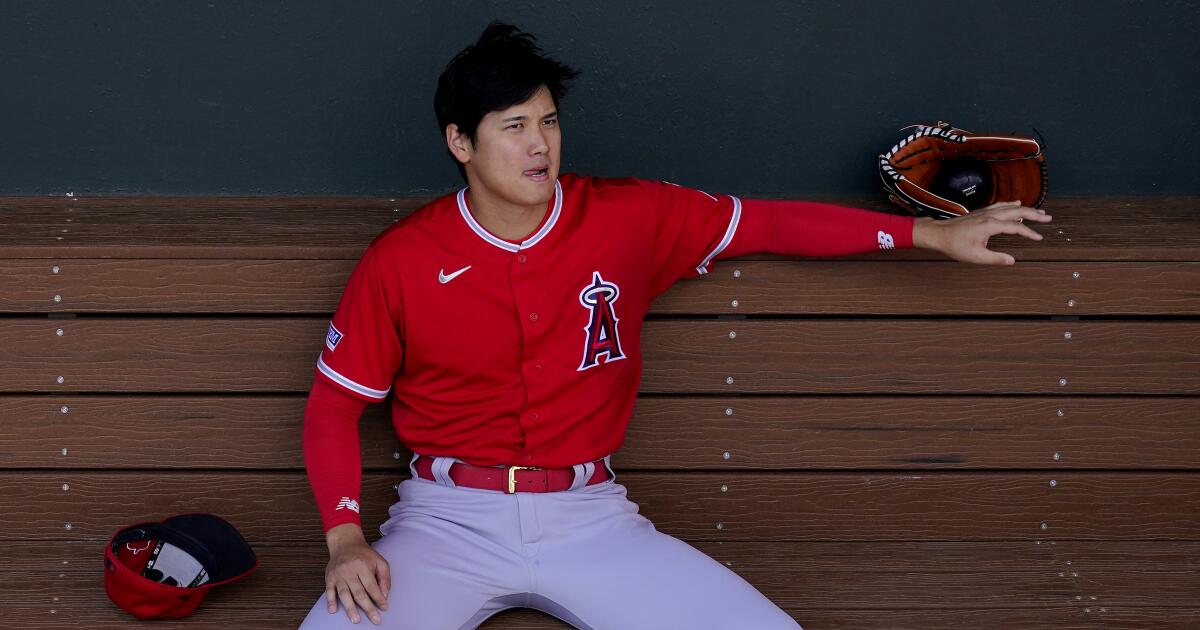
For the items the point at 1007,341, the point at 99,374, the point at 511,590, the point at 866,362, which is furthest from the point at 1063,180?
the point at 99,374

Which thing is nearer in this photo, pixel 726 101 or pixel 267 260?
pixel 267 260

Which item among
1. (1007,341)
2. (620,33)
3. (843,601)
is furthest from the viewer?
(620,33)

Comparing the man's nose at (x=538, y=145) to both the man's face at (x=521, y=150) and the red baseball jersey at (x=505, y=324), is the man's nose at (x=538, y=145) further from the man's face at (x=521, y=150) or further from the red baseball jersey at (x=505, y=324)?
the red baseball jersey at (x=505, y=324)

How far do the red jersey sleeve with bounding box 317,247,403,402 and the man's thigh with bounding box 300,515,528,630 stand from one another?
0.87 ft

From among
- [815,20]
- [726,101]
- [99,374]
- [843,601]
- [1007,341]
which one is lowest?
[843,601]

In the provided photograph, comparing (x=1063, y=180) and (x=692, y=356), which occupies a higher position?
(x=1063, y=180)

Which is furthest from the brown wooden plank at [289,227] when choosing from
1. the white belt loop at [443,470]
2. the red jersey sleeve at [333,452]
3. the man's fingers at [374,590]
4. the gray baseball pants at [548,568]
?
the man's fingers at [374,590]

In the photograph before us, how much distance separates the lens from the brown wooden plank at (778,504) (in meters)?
2.59

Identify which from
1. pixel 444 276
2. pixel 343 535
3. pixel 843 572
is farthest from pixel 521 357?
pixel 843 572

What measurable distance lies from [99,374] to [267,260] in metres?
0.41

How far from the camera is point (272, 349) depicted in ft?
8.32

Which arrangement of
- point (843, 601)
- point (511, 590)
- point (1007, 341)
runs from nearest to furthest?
point (511, 590), point (843, 601), point (1007, 341)

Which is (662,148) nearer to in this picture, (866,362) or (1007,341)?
(866,362)

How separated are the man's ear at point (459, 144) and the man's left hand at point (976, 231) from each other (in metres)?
0.82
